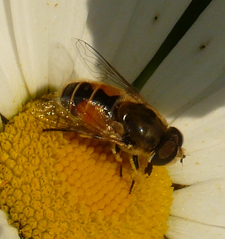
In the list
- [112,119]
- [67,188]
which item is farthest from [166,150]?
[67,188]

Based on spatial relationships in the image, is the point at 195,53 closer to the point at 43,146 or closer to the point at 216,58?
the point at 216,58

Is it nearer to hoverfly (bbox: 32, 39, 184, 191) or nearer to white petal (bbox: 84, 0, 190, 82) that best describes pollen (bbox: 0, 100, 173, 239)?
hoverfly (bbox: 32, 39, 184, 191)

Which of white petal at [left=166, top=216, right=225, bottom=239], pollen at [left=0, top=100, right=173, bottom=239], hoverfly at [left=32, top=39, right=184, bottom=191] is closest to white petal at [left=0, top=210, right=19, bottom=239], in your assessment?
pollen at [left=0, top=100, right=173, bottom=239]

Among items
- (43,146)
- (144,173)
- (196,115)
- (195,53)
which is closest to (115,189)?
(144,173)

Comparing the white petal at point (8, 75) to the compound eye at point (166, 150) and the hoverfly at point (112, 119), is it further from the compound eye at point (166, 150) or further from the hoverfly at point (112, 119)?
the compound eye at point (166, 150)

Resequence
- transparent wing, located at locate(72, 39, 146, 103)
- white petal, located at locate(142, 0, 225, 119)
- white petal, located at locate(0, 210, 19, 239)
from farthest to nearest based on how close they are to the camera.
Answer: white petal, located at locate(142, 0, 225, 119)
transparent wing, located at locate(72, 39, 146, 103)
white petal, located at locate(0, 210, 19, 239)
